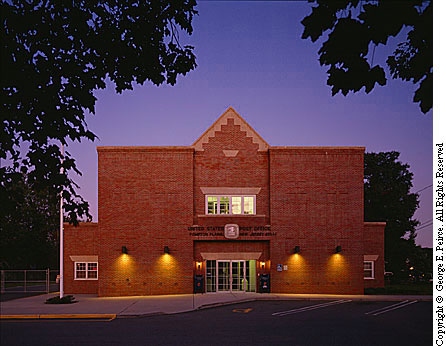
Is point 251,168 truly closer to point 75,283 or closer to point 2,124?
point 75,283

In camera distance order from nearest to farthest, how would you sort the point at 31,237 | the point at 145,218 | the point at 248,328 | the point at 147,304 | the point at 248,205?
the point at 248,328 < the point at 147,304 < the point at 145,218 < the point at 248,205 < the point at 31,237

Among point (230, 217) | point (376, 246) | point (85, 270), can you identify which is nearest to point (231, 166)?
point (230, 217)

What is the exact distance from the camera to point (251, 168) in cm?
2991

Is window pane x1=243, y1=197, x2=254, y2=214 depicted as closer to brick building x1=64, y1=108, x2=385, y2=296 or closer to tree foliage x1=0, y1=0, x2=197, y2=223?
brick building x1=64, y1=108, x2=385, y2=296

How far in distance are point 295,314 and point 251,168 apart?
12.0 m

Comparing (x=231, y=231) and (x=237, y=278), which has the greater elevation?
(x=231, y=231)

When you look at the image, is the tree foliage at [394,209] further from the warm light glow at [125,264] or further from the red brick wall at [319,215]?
the warm light glow at [125,264]

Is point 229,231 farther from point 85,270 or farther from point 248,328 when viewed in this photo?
point 248,328

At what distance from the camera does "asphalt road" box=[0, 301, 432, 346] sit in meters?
13.8

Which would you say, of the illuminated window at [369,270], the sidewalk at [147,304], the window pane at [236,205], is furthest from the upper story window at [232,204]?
the illuminated window at [369,270]

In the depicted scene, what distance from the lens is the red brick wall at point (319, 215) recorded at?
2948cm

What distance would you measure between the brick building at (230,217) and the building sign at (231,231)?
6 cm

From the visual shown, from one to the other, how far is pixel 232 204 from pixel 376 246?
418 inches

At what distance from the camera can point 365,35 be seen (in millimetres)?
3754
